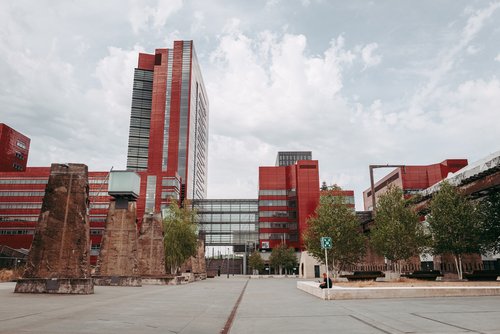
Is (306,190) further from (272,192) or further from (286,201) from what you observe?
(272,192)

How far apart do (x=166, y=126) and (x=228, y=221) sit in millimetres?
41463

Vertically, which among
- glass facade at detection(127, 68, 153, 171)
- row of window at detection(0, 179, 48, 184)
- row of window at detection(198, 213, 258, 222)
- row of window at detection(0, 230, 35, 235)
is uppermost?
glass facade at detection(127, 68, 153, 171)

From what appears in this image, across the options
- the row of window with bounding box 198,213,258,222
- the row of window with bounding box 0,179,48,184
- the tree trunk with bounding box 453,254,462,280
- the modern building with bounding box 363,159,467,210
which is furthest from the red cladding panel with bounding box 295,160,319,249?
the row of window with bounding box 0,179,48,184

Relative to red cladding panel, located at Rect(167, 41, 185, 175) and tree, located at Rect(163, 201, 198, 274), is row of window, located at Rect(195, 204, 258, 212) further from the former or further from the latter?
tree, located at Rect(163, 201, 198, 274)

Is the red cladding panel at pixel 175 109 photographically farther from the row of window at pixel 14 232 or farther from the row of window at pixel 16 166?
the row of window at pixel 16 166

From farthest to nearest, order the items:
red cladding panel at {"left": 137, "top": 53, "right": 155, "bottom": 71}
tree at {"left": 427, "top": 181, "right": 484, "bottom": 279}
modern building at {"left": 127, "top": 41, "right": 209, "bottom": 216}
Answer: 1. red cladding panel at {"left": 137, "top": 53, "right": 155, "bottom": 71}
2. modern building at {"left": 127, "top": 41, "right": 209, "bottom": 216}
3. tree at {"left": 427, "top": 181, "right": 484, "bottom": 279}

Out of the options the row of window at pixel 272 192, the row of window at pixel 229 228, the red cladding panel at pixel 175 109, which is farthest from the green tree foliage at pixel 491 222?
the red cladding panel at pixel 175 109

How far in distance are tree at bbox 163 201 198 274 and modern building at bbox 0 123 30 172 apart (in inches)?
3875

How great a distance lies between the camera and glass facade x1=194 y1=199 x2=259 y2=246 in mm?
125250

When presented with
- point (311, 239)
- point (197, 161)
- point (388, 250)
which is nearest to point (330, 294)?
point (388, 250)

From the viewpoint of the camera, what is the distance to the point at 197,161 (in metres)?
158

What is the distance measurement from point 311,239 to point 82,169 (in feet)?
85.0

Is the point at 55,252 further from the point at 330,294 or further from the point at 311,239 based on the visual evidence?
the point at 311,239

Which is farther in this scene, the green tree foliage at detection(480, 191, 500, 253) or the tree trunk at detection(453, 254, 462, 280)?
the green tree foliage at detection(480, 191, 500, 253)
